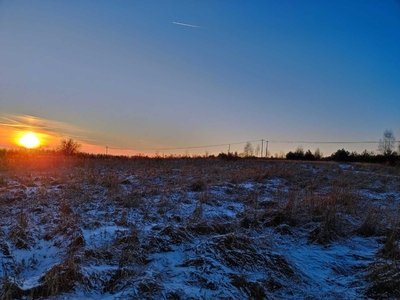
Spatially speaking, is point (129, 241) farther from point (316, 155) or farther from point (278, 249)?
point (316, 155)

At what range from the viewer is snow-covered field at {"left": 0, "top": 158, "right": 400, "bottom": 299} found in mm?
3500

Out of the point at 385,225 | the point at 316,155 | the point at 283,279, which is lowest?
the point at 283,279

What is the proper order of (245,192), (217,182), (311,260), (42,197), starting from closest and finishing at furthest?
(311,260) → (42,197) → (245,192) → (217,182)

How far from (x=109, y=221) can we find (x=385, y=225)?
200 inches

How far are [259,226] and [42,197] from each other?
4839 mm

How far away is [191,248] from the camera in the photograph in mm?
4465

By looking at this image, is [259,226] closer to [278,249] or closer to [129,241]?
[278,249]

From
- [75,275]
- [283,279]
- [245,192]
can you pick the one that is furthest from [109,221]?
[245,192]

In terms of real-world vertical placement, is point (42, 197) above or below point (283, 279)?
above

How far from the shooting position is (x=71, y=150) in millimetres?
32562

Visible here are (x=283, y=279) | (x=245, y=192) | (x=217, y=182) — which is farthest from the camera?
(x=217, y=182)

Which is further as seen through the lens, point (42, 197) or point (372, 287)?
point (42, 197)

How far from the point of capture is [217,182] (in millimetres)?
9648

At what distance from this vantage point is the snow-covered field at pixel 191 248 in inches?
138
